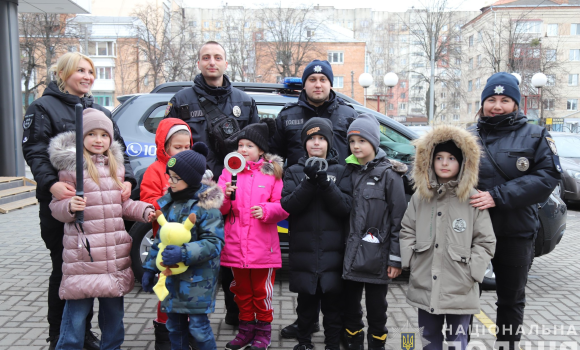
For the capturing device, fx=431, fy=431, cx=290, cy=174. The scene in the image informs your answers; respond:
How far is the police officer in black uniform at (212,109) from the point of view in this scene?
3436 millimetres

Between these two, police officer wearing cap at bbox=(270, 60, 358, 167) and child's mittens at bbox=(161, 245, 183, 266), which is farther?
police officer wearing cap at bbox=(270, 60, 358, 167)

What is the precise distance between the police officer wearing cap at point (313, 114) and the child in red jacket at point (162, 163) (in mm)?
845

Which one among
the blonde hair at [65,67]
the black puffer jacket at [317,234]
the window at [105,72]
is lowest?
the black puffer jacket at [317,234]

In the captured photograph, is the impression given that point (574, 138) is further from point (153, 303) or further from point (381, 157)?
point (153, 303)

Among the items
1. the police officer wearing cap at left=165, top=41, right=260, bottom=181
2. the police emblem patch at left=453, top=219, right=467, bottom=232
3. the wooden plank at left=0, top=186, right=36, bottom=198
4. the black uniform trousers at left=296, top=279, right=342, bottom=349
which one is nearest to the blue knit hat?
the police emblem patch at left=453, top=219, right=467, bottom=232

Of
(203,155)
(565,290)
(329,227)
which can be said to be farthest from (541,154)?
(565,290)

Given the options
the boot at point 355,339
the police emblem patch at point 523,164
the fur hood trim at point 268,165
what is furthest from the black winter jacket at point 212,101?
the police emblem patch at point 523,164

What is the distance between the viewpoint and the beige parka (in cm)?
260

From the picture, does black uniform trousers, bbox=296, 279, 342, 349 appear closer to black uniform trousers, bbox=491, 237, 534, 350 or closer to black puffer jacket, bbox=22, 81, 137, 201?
black uniform trousers, bbox=491, 237, 534, 350

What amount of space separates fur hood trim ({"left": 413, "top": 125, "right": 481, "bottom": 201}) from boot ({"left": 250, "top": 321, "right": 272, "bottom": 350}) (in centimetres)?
152

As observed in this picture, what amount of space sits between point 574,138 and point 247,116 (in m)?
11.5

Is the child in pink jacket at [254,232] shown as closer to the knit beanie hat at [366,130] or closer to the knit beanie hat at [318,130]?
the knit beanie hat at [318,130]

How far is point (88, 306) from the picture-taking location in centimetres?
285

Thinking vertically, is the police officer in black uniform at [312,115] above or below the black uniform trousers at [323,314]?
above
